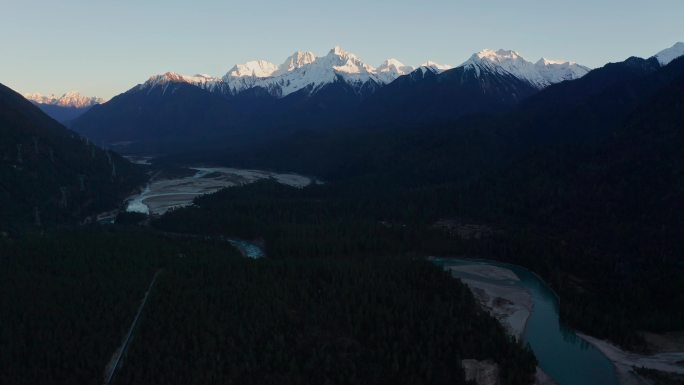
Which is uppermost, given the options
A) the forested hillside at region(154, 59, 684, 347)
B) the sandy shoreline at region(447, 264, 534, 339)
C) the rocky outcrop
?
the forested hillside at region(154, 59, 684, 347)

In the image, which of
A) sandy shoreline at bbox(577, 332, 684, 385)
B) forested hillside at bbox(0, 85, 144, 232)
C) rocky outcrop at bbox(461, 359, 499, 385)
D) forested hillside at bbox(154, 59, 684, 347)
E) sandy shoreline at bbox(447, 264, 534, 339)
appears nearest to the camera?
rocky outcrop at bbox(461, 359, 499, 385)

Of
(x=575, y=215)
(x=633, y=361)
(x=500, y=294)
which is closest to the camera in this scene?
(x=633, y=361)

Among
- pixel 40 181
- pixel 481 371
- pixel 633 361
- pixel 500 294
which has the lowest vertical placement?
pixel 633 361

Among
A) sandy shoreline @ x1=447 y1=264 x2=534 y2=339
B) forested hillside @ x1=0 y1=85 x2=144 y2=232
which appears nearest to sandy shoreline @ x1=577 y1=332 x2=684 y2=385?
sandy shoreline @ x1=447 y1=264 x2=534 y2=339

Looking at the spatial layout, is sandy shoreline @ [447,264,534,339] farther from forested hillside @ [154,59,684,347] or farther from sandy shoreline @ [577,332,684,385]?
sandy shoreline @ [577,332,684,385]

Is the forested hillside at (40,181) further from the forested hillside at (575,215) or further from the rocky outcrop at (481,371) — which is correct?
the rocky outcrop at (481,371)

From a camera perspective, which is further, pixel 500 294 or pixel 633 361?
pixel 500 294

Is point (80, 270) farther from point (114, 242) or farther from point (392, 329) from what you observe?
point (392, 329)

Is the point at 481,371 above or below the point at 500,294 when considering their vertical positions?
below

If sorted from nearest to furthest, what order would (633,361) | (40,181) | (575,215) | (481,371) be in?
(481,371), (633,361), (575,215), (40,181)

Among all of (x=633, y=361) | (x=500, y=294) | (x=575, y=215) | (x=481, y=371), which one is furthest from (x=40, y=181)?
(x=633, y=361)

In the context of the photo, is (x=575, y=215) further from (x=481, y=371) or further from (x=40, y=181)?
(x=40, y=181)
